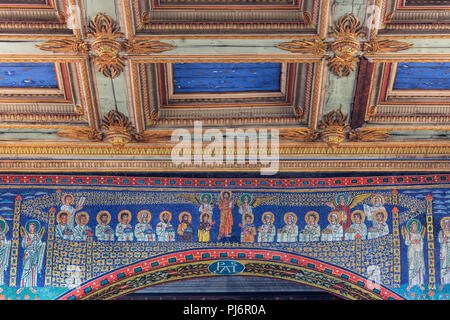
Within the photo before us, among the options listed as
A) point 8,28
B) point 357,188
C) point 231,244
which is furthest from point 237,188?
point 8,28

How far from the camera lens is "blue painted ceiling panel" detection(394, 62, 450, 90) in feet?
24.6

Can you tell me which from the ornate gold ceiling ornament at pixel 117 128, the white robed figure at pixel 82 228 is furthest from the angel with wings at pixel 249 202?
the white robed figure at pixel 82 228

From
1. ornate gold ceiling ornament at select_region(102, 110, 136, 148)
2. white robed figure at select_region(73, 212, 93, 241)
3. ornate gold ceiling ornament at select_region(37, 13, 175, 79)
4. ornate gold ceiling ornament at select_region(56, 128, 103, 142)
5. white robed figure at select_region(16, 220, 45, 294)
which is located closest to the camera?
ornate gold ceiling ornament at select_region(37, 13, 175, 79)

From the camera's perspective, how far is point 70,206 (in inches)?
333

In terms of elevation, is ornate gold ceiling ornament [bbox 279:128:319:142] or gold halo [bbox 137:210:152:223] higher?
ornate gold ceiling ornament [bbox 279:128:319:142]

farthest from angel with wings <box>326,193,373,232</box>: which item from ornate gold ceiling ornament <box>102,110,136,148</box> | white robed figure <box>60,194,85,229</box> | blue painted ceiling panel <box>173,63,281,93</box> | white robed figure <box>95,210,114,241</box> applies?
white robed figure <box>60,194,85,229</box>

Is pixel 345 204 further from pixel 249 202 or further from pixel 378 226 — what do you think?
pixel 249 202

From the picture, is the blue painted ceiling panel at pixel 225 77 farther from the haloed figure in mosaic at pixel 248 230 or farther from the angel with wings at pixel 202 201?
the haloed figure in mosaic at pixel 248 230

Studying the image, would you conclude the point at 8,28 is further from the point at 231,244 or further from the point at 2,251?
the point at 231,244

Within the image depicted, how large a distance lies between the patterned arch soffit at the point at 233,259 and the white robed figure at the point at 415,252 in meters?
0.33

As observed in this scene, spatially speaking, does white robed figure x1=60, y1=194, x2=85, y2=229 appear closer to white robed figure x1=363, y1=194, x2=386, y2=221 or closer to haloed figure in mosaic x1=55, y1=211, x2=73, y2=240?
haloed figure in mosaic x1=55, y1=211, x2=73, y2=240

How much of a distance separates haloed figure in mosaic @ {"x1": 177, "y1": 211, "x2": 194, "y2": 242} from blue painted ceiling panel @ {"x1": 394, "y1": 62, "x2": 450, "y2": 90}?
3166mm

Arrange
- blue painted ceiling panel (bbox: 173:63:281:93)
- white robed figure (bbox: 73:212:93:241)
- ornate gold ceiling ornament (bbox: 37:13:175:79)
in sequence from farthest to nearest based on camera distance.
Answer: white robed figure (bbox: 73:212:93:241) < blue painted ceiling panel (bbox: 173:63:281:93) < ornate gold ceiling ornament (bbox: 37:13:175:79)

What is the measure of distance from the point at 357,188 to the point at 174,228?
2.52m
